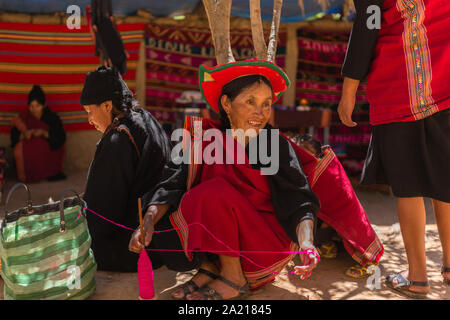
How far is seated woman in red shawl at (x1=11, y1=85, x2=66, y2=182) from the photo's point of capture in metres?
6.77

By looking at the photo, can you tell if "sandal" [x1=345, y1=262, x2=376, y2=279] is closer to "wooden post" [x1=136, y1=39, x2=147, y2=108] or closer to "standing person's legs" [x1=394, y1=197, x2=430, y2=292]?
"standing person's legs" [x1=394, y1=197, x2=430, y2=292]

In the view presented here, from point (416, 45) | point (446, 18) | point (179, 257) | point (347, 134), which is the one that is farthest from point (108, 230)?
point (347, 134)

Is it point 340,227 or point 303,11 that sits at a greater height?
point 303,11

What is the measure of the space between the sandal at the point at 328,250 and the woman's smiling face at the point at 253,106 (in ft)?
3.80

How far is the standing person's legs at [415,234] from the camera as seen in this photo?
2.67 m

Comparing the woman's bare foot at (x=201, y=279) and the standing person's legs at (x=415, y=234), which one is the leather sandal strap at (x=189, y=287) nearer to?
the woman's bare foot at (x=201, y=279)

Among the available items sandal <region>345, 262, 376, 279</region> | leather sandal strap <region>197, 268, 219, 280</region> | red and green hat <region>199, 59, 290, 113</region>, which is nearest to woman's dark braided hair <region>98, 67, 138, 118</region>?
red and green hat <region>199, 59, 290, 113</region>

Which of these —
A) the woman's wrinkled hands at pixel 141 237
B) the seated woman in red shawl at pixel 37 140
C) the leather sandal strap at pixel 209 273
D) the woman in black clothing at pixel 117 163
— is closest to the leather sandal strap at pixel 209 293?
the leather sandal strap at pixel 209 273

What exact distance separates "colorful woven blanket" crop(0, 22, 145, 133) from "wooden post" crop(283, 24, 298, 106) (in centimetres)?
238

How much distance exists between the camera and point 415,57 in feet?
8.36

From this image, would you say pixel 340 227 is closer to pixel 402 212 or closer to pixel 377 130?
pixel 402 212

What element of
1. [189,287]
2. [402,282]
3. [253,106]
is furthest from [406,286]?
[253,106]

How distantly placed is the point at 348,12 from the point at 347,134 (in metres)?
2.12

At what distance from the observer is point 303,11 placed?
642cm
